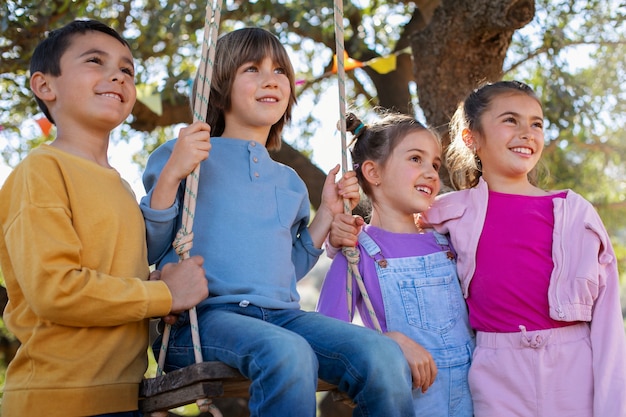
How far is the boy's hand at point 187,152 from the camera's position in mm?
2389

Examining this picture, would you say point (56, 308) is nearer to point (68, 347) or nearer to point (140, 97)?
point (68, 347)

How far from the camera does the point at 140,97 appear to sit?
16.4ft

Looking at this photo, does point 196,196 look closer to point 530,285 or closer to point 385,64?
point 530,285

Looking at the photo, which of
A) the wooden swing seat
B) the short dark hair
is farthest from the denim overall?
the short dark hair

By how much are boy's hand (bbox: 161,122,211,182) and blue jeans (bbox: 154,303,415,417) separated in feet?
1.33

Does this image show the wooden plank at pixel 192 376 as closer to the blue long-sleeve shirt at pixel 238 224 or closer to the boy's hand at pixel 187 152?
the blue long-sleeve shirt at pixel 238 224

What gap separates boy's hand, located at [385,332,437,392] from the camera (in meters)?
2.47

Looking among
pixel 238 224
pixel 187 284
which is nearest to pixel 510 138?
pixel 238 224

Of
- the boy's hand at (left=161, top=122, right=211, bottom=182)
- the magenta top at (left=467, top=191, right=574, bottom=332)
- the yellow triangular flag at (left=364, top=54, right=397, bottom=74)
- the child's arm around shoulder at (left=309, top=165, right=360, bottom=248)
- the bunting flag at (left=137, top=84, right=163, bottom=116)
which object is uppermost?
the yellow triangular flag at (left=364, top=54, right=397, bottom=74)

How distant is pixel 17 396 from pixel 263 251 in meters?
0.79

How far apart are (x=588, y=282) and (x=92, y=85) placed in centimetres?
164

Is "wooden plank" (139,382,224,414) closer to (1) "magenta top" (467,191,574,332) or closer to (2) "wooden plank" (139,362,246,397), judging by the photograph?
(2) "wooden plank" (139,362,246,397)

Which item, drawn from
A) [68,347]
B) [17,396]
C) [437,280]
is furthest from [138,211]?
[437,280]

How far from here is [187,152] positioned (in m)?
2.39
